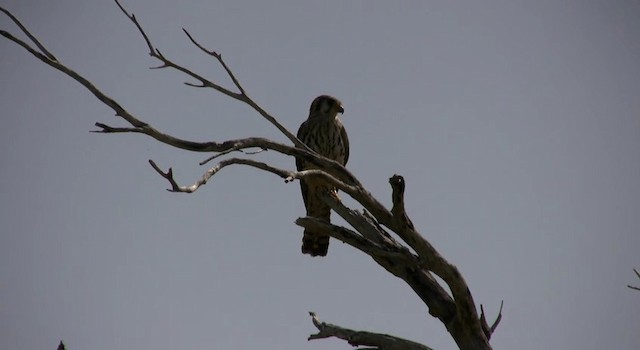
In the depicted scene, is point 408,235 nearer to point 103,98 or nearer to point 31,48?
point 103,98

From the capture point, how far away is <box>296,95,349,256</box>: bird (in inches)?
283

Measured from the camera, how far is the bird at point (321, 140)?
7191mm

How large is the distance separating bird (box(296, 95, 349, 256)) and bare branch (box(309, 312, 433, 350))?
109 inches

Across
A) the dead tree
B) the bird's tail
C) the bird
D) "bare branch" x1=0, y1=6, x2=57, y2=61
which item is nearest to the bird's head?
the bird

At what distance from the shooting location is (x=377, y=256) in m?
4.43

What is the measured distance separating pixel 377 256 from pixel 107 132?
172 centimetres

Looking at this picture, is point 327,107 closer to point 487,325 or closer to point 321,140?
point 321,140

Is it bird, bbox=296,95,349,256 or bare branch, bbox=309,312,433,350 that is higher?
bird, bbox=296,95,349,256

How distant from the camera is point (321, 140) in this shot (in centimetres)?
727

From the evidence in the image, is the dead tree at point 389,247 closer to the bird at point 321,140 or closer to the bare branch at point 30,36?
the bare branch at point 30,36

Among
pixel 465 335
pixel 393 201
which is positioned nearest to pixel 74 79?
pixel 393 201

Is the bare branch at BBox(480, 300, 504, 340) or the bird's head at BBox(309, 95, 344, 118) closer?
the bare branch at BBox(480, 300, 504, 340)

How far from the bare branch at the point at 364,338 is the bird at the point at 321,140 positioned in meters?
2.78

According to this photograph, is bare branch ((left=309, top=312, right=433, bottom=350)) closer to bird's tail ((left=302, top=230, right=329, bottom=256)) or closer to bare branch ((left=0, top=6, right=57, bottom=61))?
bare branch ((left=0, top=6, right=57, bottom=61))
